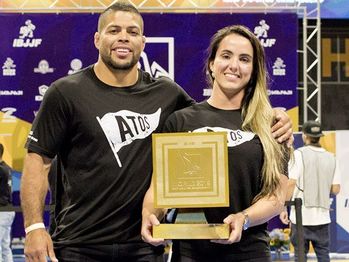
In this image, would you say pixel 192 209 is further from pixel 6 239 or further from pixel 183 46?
pixel 183 46

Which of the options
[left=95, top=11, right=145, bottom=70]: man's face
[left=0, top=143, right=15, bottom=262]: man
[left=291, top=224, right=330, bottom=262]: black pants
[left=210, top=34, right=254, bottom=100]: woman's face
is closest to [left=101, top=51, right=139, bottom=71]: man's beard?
[left=95, top=11, right=145, bottom=70]: man's face

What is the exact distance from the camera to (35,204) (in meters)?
2.86

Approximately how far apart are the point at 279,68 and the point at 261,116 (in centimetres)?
619

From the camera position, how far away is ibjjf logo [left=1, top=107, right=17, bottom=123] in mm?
8719

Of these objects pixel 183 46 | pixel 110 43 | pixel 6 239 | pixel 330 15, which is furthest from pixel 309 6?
pixel 110 43

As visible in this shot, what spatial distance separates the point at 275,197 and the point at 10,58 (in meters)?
6.55

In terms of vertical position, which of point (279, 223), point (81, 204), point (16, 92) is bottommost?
point (279, 223)

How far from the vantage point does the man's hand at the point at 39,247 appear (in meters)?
2.78

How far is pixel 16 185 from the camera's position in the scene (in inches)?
347

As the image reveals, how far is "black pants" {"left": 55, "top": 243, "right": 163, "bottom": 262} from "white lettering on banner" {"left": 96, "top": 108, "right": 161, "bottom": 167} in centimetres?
33

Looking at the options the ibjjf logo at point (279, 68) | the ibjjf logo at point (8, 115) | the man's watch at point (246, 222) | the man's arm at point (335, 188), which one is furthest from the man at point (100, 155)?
the ibjjf logo at point (279, 68)

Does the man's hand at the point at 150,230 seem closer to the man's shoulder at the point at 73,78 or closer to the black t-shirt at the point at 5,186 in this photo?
the man's shoulder at the point at 73,78

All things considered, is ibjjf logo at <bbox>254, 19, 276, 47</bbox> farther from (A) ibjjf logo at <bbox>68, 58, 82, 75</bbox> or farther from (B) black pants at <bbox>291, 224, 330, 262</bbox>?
(B) black pants at <bbox>291, 224, 330, 262</bbox>

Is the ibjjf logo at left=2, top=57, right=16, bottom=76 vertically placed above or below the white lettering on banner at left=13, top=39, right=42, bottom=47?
below
